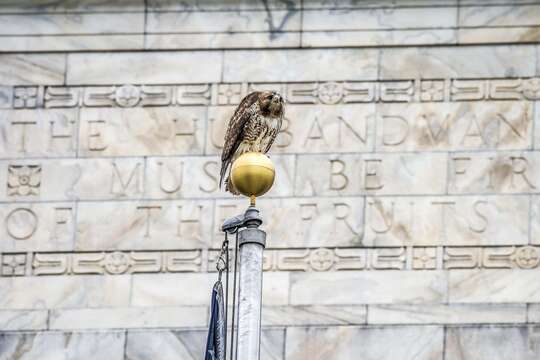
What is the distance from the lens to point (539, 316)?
28.6 metres

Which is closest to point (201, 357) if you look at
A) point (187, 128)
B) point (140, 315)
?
point (140, 315)

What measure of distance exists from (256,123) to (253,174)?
4.38 metres

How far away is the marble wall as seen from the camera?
28922 mm

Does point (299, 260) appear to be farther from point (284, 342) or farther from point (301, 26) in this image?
point (301, 26)

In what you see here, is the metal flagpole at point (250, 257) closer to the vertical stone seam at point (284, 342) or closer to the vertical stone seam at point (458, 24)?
the vertical stone seam at point (284, 342)

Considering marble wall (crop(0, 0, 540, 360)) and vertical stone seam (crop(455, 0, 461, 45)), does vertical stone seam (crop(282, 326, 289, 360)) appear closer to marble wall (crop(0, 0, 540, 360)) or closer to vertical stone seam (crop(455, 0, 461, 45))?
marble wall (crop(0, 0, 540, 360))

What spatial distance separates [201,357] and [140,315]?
93cm

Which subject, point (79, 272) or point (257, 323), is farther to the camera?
point (79, 272)

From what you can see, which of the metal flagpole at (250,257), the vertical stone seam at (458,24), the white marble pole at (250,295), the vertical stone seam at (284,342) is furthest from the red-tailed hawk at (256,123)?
the vertical stone seam at (458,24)

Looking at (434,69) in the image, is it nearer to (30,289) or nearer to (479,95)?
(479,95)

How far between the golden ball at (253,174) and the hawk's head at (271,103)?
410cm

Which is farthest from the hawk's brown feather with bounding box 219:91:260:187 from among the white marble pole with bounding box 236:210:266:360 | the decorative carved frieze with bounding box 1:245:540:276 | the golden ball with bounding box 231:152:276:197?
the white marble pole with bounding box 236:210:266:360

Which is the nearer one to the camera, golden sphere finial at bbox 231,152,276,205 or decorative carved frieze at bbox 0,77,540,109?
golden sphere finial at bbox 231,152,276,205

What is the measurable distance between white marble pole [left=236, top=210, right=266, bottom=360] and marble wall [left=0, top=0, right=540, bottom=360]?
688 cm
